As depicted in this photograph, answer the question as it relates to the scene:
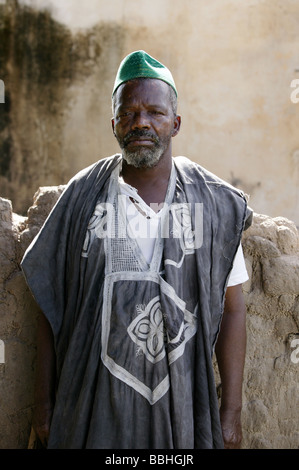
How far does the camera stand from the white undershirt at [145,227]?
2113mm

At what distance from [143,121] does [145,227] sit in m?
0.39

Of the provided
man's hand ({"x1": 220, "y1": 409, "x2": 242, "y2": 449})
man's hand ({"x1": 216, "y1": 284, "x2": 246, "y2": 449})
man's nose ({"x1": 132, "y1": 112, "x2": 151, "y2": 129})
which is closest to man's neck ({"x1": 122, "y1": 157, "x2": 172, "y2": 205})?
man's nose ({"x1": 132, "y1": 112, "x2": 151, "y2": 129})

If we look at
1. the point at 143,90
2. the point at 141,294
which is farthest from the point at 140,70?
the point at 141,294

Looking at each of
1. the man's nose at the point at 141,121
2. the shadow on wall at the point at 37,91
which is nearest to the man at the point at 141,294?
the man's nose at the point at 141,121

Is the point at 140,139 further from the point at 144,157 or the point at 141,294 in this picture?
the point at 141,294

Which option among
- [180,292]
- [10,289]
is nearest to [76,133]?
[10,289]

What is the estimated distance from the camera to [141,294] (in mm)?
2021

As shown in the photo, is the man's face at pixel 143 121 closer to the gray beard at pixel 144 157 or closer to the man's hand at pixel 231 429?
the gray beard at pixel 144 157

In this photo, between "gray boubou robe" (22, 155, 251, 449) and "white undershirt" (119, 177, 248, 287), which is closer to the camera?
"gray boubou robe" (22, 155, 251, 449)

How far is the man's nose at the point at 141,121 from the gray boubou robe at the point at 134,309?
0.23 metres

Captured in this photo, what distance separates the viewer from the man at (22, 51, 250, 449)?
6.50 feet

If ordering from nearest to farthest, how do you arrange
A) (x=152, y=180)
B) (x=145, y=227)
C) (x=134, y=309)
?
(x=134, y=309) < (x=145, y=227) < (x=152, y=180)

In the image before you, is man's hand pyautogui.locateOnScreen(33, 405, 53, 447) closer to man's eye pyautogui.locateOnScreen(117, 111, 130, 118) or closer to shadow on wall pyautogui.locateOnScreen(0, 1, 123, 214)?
man's eye pyautogui.locateOnScreen(117, 111, 130, 118)
